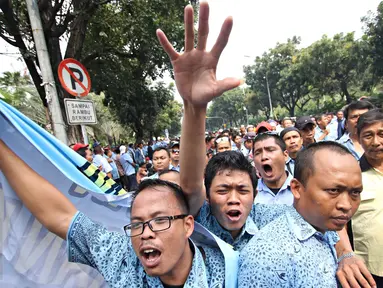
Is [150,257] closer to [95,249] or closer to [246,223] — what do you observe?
[95,249]

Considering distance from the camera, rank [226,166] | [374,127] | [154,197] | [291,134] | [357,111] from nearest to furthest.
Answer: [154,197] < [226,166] < [374,127] < [357,111] < [291,134]

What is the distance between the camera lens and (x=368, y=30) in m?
20.3

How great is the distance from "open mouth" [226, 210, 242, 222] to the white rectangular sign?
3.17m

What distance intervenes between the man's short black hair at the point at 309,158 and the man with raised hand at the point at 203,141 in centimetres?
37

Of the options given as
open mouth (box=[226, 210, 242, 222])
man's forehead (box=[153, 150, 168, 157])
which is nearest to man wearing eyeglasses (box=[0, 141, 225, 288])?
open mouth (box=[226, 210, 242, 222])

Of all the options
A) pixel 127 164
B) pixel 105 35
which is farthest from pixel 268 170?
pixel 105 35

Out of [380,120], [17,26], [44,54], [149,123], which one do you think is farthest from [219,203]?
[149,123]

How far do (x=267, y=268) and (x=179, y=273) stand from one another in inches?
17.1

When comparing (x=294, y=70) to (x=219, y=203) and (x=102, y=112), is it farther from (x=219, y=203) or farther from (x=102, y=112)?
A: (x=219, y=203)

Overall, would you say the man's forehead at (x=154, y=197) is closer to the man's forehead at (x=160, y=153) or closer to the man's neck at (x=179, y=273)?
the man's neck at (x=179, y=273)

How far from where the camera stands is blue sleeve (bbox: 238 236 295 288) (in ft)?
3.76

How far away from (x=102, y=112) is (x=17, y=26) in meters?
18.8

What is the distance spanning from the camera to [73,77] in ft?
13.8

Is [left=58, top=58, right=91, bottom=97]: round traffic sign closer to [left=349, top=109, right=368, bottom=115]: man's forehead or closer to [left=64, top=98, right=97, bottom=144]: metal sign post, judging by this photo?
[left=64, top=98, right=97, bottom=144]: metal sign post
